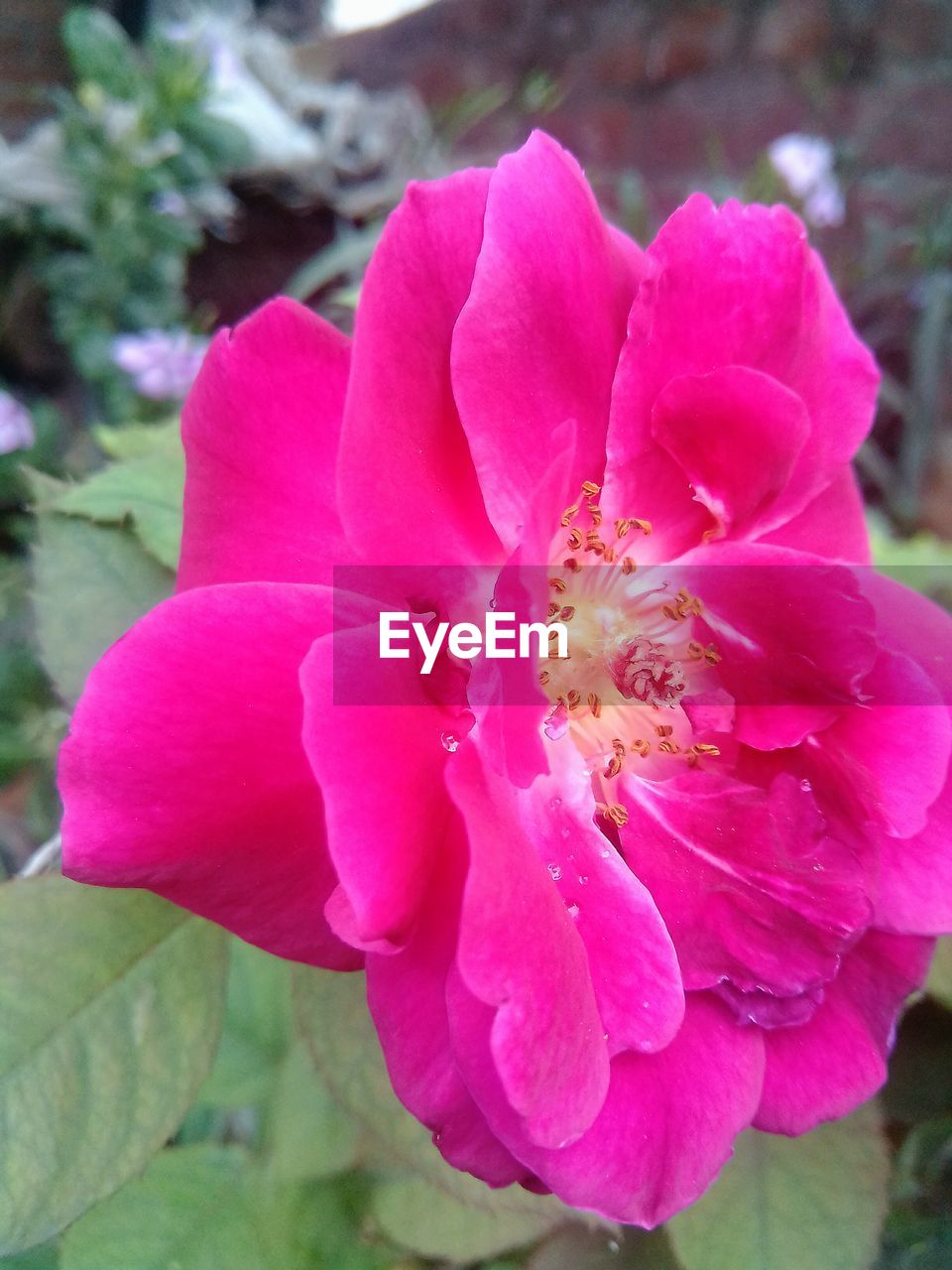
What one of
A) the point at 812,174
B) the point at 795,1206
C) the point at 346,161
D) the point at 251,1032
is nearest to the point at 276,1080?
the point at 251,1032

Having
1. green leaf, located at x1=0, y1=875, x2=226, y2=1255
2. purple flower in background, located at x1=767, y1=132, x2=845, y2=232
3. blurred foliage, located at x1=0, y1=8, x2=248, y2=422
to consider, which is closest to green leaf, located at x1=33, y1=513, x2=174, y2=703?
green leaf, located at x1=0, y1=875, x2=226, y2=1255

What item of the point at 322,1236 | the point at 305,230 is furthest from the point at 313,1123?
the point at 305,230

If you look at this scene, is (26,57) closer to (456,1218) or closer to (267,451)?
(267,451)

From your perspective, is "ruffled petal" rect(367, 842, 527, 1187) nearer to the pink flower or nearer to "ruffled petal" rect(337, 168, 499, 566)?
the pink flower

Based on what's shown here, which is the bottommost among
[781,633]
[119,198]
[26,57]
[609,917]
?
[609,917]

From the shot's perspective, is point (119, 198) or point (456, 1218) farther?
point (119, 198)
